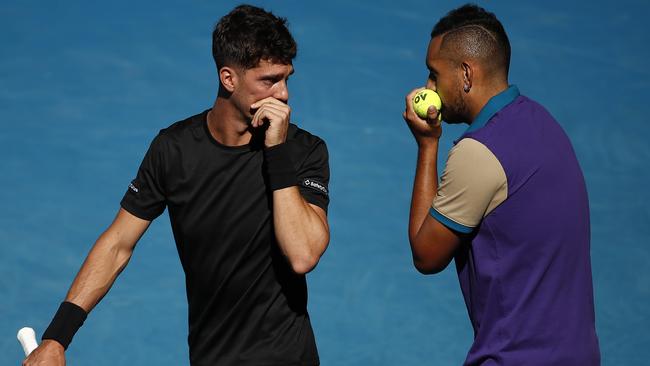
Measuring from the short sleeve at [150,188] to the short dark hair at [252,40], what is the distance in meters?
0.53

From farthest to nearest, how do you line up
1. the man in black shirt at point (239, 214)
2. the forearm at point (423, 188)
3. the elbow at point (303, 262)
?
the man in black shirt at point (239, 214) → the elbow at point (303, 262) → the forearm at point (423, 188)

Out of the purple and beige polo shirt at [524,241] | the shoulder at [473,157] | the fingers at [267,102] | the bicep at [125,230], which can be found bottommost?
the purple and beige polo shirt at [524,241]

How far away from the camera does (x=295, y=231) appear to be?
517cm

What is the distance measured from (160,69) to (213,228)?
8.29m

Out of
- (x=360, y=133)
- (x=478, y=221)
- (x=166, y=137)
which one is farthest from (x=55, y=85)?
(x=478, y=221)

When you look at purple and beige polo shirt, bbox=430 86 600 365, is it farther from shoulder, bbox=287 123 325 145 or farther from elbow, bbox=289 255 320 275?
shoulder, bbox=287 123 325 145

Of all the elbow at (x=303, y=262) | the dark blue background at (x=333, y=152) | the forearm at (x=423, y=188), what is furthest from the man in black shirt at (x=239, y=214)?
the dark blue background at (x=333, y=152)

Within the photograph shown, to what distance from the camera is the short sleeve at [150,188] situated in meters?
5.59

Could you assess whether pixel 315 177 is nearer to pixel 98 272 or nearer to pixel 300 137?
pixel 300 137

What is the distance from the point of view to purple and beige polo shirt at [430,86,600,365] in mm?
4469

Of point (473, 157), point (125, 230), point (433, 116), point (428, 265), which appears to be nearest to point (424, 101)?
A: point (433, 116)

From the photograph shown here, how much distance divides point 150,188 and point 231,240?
1.67 ft

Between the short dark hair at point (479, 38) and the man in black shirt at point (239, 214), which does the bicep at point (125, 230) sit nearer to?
the man in black shirt at point (239, 214)

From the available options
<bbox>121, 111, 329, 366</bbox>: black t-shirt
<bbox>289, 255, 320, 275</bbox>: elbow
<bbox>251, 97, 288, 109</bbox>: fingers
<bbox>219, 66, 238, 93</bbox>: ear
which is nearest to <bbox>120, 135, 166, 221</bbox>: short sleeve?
<bbox>121, 111, 329, 366</bbox>: black t-shirt
